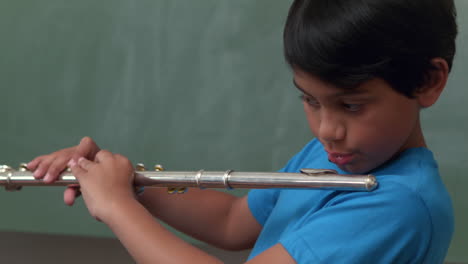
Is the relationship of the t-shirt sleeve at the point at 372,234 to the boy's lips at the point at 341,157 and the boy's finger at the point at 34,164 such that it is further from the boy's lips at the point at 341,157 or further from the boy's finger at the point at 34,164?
the boy's finger at the point at 34,164

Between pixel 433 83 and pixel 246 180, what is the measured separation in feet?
0.68

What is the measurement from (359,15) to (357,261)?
0.21 m

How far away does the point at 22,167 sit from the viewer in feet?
2.59

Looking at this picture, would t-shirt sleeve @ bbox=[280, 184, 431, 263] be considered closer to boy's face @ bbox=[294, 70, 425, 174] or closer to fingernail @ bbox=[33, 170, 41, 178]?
boy's face @ bbox=[294, 70, 425, 174]

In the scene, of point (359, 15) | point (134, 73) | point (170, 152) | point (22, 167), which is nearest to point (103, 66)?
point (134, 73)

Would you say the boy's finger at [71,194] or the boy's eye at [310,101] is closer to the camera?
the boy's eye at [310,101]

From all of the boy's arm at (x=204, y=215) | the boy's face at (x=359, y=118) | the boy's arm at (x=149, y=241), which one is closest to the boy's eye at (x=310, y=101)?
the boy's face at (x=359, y=118)

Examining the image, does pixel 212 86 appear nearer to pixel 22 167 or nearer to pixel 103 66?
pixel 103 66

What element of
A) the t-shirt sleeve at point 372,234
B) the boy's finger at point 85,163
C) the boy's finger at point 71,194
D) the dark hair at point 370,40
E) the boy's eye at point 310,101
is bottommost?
the t-shirt sleeve at point 372,234

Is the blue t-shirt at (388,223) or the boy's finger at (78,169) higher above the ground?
the boy's finger at (78,169)

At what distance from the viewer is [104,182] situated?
0.66m

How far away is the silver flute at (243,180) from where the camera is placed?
58 cm

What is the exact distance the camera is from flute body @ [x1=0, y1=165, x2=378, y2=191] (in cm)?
57

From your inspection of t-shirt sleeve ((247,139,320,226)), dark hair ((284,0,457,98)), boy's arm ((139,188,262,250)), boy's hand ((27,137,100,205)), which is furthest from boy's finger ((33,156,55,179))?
dark hair ((284,0,457,98))
